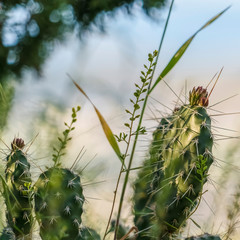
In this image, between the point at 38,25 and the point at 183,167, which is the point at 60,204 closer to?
the point at 183,167

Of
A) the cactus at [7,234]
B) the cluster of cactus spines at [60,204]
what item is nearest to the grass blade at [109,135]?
the cluster of cactus spines at [60,204]

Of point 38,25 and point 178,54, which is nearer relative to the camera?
point 178,54

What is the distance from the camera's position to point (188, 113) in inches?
22.5

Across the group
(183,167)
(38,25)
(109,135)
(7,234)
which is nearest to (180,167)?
(183,167)

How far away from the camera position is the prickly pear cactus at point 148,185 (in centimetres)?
58

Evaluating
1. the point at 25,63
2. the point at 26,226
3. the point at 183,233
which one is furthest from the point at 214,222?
the point at 25,63

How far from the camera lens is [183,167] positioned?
54cm

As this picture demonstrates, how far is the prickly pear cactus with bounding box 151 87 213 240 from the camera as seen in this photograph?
1.76ft

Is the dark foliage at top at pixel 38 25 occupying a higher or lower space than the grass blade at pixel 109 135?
higher

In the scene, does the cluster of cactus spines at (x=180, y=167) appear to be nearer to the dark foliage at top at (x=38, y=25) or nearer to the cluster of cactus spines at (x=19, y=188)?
the cluster of cactus spines at (x=19, y=188)

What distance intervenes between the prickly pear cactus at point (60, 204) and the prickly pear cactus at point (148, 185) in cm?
8

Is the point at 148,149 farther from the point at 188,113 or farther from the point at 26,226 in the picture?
the point at 26,226

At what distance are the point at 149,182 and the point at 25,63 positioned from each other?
4.82 m

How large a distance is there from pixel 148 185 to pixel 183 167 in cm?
10
